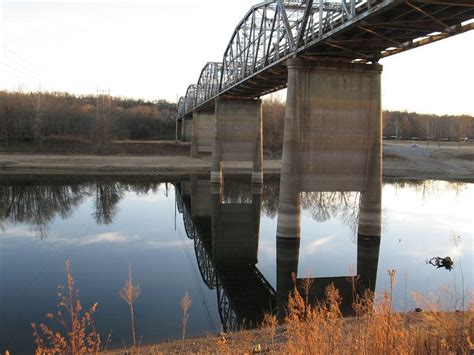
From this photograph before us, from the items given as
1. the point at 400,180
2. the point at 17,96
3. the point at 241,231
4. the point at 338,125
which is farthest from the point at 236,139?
the point at 17,96

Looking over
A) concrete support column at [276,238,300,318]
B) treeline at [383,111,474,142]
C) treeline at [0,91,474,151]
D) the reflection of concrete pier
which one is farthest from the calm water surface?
treeline at [383,111,474,142]

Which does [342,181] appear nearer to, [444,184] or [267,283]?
[267,283]

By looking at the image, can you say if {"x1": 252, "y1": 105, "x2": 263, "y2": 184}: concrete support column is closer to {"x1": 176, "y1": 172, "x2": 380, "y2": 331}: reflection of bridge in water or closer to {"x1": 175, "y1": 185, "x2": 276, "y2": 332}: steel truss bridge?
{"x1": 176, "y1": 172, "x2": 380, "y2": 331}: reflection of bridge in water

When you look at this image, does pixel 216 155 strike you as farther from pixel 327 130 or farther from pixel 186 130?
pixel 186 130

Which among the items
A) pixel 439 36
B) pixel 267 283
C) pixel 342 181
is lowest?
pixel 267 283

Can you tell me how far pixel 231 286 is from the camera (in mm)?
16594

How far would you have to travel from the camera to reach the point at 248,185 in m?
51.4

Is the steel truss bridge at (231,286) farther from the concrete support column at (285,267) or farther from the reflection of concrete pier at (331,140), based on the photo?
the reflection of concrete pier at (331,140)

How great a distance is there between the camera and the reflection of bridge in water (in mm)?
14398

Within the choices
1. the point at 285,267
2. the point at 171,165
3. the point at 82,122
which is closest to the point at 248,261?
the point at 285,267

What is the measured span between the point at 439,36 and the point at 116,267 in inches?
688

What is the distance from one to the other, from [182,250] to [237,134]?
2611cm

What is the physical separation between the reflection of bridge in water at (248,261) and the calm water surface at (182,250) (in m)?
0.09

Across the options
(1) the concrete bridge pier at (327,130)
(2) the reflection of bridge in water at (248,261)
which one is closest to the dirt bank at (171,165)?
(2) the reflection of bridge in water at (248,261)
